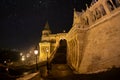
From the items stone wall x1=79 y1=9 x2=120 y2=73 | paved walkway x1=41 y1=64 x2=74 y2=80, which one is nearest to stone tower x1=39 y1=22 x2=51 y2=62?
paved walkway x1=41 y1=64 x2=74 y2=80

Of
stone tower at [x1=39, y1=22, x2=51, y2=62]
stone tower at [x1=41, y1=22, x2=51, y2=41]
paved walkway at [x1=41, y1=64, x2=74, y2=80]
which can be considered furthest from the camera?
stone tower at [x1=41, y1=22, x2=51, y2=41]

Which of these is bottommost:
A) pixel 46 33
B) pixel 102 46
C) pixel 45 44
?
pixel 102 46

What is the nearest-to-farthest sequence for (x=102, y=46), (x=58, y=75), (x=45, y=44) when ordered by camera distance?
(x=102, y=46)
(x=58, y=75)
(x=45, y=44)

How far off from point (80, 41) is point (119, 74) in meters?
15.5

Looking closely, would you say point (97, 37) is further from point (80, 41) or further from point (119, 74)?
point (119, 74)

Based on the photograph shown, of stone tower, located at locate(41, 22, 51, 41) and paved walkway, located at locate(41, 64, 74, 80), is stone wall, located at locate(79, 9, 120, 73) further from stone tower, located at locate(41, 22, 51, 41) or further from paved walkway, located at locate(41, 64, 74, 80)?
stone tower, located at locate(41, 22, 51, 41)

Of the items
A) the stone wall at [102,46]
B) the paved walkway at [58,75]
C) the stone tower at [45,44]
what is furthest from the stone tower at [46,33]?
the stone wall at [102,46]

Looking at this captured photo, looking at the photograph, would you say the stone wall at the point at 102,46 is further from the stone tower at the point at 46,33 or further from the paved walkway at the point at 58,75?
the stone tower at the point at 46,33

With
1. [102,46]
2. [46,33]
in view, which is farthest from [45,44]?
[102,46]

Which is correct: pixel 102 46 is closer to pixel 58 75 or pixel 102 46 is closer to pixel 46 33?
pixel 58 75

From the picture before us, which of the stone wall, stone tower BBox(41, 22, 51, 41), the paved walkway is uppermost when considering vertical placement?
stone tower BBox(41, 22, 51, 41)

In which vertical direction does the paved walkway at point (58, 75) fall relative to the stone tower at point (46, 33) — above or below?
below

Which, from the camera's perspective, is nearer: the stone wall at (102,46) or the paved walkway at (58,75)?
the stone wall at (102,46)

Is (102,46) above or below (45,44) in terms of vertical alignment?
below
